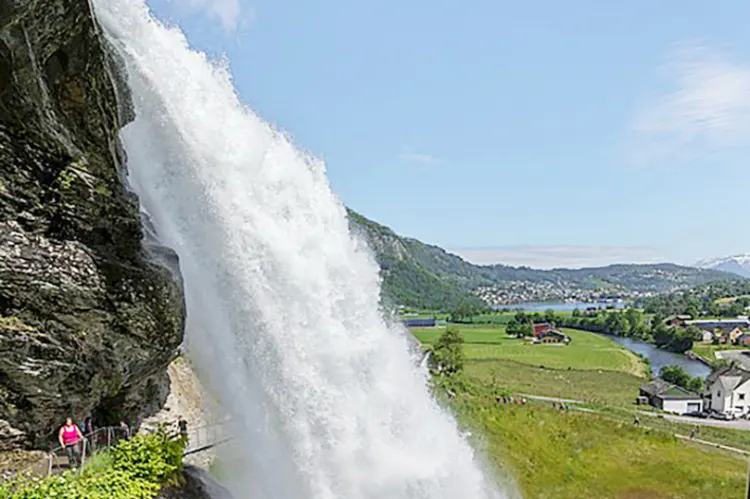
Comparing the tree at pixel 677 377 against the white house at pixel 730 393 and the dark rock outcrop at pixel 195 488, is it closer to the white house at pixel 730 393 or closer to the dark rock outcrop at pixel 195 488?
the white house at pixel 730 393

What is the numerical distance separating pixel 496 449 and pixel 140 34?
2438 cm

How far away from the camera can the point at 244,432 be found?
14.9m

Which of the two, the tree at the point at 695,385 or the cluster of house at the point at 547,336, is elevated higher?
the cluster of house at the point at 547,336

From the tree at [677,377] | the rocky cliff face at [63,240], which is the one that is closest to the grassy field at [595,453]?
the rocky cliff face at [63,240]

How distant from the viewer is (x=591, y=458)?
33031 mm

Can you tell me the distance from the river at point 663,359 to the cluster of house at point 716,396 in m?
19.5

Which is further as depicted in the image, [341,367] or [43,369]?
[341,367]

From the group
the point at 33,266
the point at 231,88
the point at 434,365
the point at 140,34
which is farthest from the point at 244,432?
the point at 434,365

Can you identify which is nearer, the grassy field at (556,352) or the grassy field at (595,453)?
the grassy field at (595,453)

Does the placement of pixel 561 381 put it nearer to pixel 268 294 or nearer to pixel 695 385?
pixel 695 385

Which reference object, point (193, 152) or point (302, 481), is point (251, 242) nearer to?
point (193, 152)

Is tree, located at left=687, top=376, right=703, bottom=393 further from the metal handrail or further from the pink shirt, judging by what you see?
the pink shirt

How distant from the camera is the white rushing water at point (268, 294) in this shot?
1468 cm

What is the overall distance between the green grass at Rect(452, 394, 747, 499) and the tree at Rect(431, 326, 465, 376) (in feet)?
40.9
